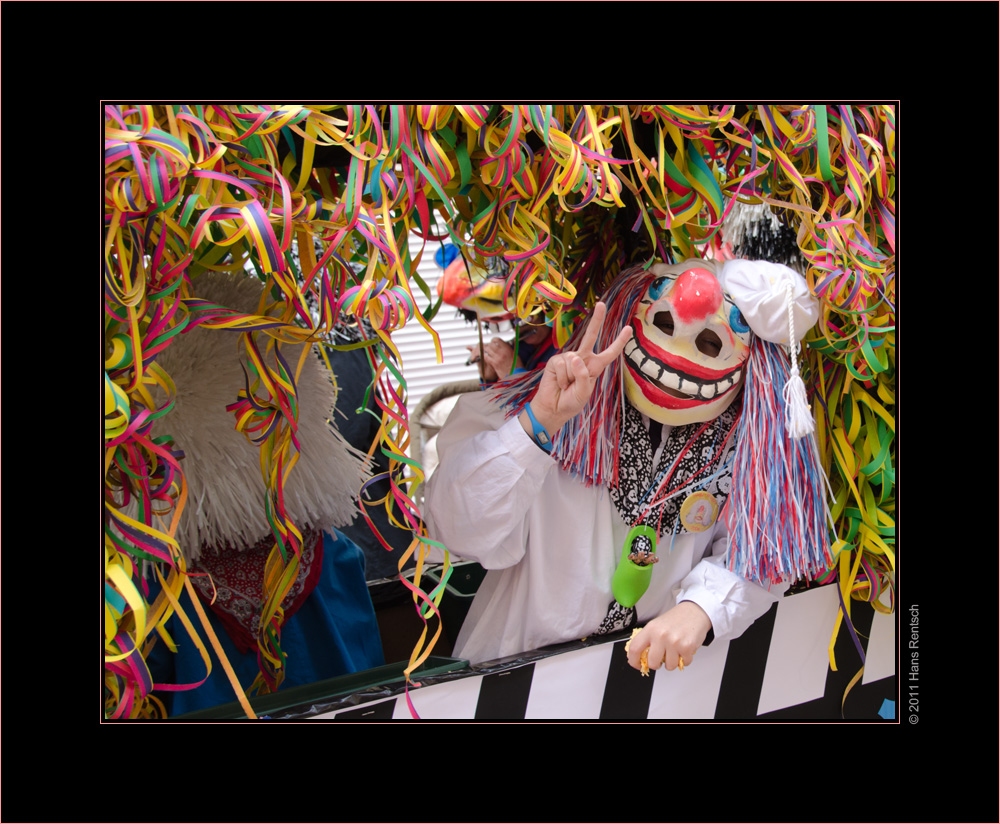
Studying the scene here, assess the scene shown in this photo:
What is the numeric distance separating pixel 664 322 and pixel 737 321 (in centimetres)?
10

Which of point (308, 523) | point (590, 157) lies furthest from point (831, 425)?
point (308, 523)

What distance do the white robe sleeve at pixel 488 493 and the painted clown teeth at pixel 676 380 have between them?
0.18m

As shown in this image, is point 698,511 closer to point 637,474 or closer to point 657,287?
point 637,474

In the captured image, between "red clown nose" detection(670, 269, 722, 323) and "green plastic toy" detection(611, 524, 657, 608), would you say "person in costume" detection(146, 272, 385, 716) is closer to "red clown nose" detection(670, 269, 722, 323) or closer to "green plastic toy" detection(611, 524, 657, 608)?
"green plastic toy" detection(611, 524, 657, 608)

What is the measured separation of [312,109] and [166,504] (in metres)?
0.51

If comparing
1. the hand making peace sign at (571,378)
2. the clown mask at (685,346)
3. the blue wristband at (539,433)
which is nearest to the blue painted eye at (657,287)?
the clown mask at (685,346)

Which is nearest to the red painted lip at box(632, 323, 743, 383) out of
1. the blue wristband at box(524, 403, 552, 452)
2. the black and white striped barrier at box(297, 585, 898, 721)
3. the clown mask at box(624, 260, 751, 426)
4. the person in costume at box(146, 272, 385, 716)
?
the clown mask at box(624, 260, 751, 426)

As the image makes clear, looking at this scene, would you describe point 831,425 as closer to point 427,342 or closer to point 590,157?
point 590,157

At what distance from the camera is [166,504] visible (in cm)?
108

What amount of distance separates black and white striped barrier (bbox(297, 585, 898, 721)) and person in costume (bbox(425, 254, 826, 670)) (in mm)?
53

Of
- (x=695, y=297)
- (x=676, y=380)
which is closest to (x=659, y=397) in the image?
(x=676, y=380)

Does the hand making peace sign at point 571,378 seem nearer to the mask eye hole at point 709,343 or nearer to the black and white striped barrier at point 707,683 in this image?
the mask eye hole at point 709,343

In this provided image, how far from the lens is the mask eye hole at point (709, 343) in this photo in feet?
3.76

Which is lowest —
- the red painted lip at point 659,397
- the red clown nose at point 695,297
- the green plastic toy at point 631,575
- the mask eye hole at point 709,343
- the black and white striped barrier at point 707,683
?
the black and white striped barrier at point 707,683
